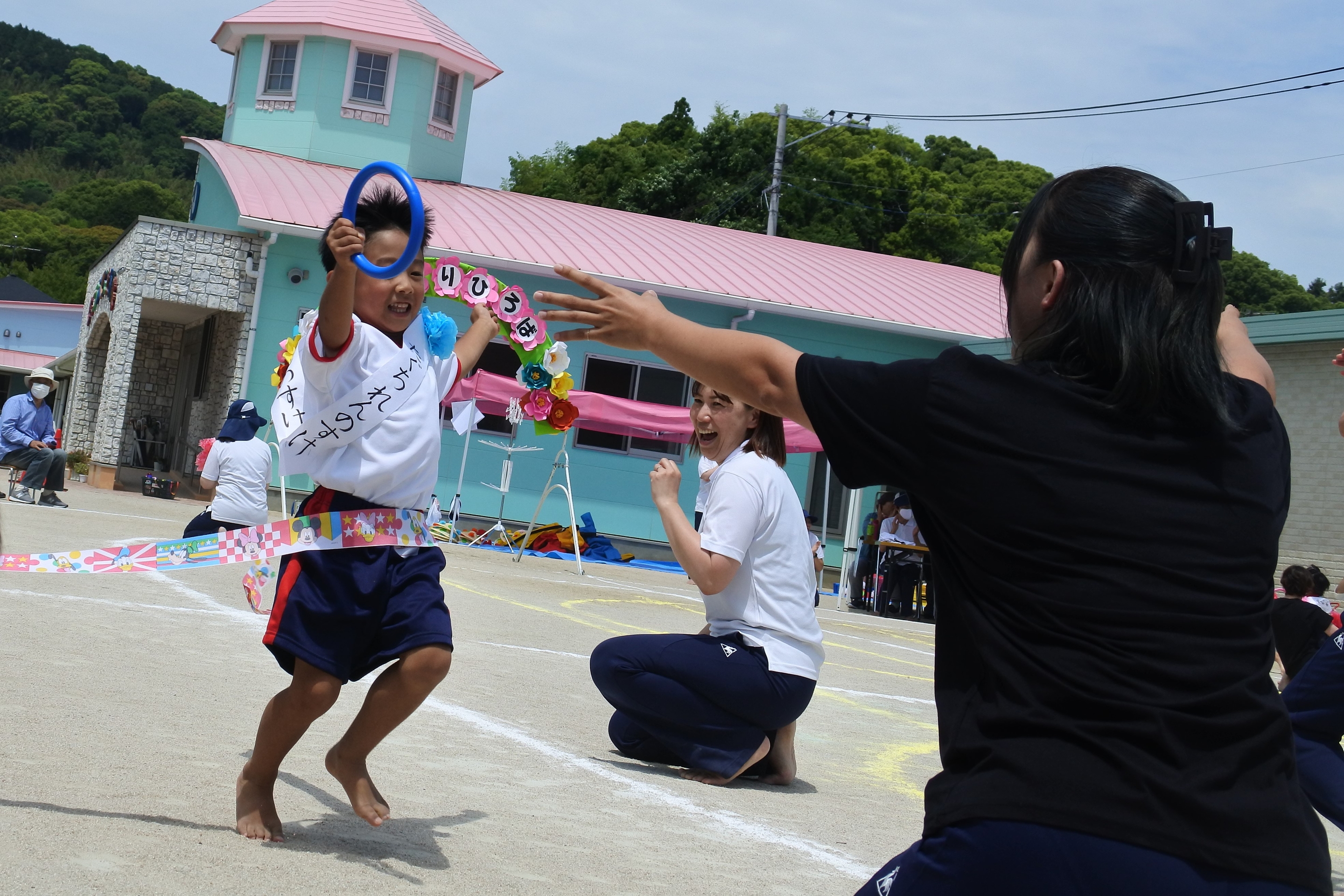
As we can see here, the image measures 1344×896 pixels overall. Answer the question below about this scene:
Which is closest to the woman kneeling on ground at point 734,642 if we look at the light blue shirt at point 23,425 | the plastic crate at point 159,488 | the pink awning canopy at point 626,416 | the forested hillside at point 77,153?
the pink awning canopy at point 626,416

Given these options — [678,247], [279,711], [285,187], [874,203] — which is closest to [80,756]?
[279,711]

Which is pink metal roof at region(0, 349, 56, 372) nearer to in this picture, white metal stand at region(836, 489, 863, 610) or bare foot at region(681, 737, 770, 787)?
white metal stand at region(836, 489, 863, 610)

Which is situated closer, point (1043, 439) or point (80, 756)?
point (1043, 439)

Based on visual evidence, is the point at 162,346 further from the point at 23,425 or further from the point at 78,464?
the point at 23,425

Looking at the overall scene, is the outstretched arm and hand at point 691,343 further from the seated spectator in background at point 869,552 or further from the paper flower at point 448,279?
the seated spectator in background at point 869,552

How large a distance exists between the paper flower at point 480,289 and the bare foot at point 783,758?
3174 mm

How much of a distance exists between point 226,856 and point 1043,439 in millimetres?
2677

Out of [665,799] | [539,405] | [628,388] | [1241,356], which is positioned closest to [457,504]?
[628,388]

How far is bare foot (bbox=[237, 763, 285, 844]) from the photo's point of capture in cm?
373

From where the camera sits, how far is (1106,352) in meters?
1.94

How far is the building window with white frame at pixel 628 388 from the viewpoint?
2364cm

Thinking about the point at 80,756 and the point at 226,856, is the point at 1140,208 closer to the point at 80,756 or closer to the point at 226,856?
the point at 226,856

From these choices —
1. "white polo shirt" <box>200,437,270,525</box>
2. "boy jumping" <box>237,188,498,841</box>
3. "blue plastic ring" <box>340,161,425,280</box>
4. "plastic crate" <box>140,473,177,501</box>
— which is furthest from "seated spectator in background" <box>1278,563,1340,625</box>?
"plastic crate" <box>140,473,177,501</box>

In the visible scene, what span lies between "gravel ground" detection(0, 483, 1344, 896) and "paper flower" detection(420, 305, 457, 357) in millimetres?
1575
